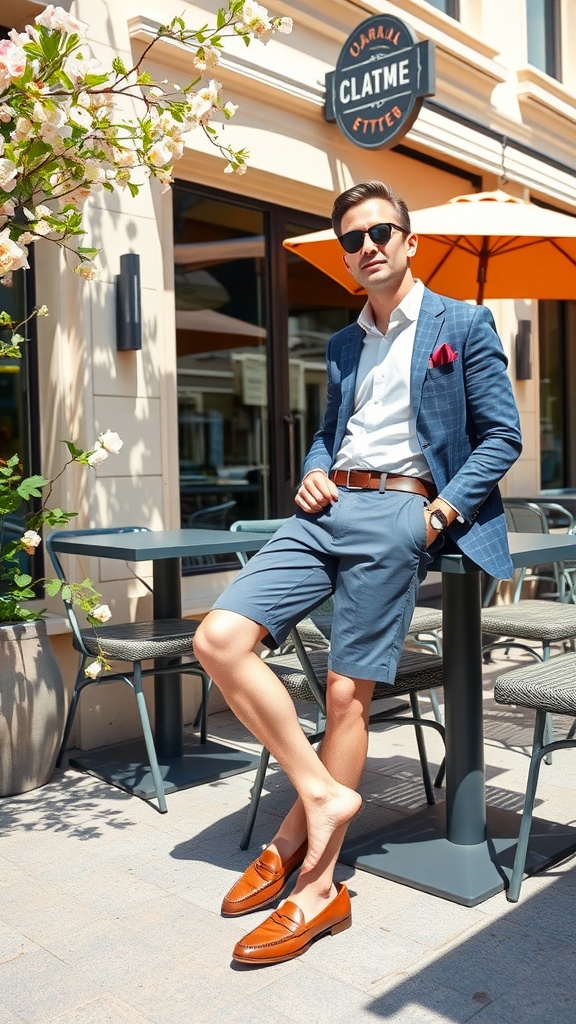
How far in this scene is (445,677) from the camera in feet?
9.41

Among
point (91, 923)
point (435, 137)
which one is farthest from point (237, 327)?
point (91, 923)

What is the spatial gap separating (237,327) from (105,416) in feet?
4.55

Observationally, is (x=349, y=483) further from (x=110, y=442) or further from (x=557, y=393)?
(x=557, y=393)

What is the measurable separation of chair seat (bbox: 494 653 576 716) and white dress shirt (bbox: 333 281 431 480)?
62cm

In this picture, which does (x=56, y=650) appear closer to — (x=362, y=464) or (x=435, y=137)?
(x=362, y=464)

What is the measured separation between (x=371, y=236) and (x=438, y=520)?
2.56 feet

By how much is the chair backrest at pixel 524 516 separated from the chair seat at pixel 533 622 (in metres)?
1.54

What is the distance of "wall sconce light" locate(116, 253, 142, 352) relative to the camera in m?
4.37

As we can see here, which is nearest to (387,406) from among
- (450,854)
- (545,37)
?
(450,854)

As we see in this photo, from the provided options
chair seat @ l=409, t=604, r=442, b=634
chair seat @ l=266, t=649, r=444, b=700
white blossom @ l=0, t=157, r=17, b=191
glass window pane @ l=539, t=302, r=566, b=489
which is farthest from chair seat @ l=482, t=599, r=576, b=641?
glass window pane @ l=539, t=302, r=566, b=489

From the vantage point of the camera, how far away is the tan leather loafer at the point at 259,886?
2566 mm

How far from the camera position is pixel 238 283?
18.1ft

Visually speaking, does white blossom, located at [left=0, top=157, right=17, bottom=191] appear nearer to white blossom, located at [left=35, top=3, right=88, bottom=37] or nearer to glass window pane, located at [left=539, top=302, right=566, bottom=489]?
white blossom, located at [left=35, top=3, right=88, bottom=37]

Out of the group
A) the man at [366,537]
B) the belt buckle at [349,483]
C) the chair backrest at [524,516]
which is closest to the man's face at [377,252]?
the man at [366,537]
